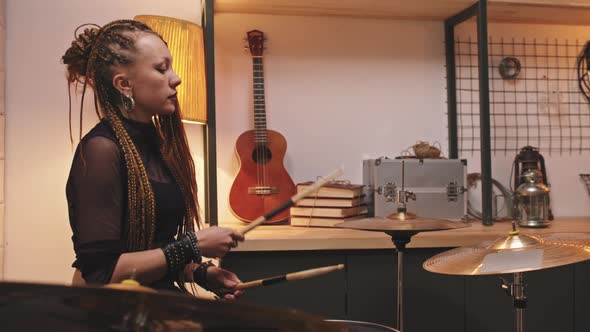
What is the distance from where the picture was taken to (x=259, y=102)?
7.79 feet

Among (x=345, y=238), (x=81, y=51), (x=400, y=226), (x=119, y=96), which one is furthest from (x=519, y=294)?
(x=81, y=51)

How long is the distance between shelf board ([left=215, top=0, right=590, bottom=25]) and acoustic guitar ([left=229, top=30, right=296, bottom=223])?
0.39m

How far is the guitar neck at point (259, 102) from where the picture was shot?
2.32m

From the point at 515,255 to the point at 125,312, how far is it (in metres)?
1.03

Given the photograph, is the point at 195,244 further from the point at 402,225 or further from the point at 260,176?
the point at 260,176

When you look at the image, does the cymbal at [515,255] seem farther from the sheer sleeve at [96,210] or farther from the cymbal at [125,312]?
the cymbal at [125,312]

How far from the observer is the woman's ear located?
4.60 feet

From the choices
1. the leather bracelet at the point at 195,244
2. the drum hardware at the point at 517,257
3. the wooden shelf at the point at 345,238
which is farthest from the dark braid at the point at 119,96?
the drum hardware at the point at 517,257

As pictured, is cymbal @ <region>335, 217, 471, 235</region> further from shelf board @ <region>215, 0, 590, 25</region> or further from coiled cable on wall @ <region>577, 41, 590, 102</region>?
coiled cable on wall @ <region>577, 41, 590, 102</region>

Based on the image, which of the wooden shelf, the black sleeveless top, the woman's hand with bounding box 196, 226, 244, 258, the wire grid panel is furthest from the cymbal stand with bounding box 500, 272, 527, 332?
the wire grid panel

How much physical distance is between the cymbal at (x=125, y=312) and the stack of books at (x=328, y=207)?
160 cm

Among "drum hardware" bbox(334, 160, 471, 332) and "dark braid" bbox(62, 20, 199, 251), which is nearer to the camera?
"dark braid" bbox(62, 20, 199, 251)

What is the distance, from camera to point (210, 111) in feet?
6.80

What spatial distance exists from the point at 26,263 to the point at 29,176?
330mm
